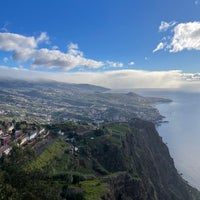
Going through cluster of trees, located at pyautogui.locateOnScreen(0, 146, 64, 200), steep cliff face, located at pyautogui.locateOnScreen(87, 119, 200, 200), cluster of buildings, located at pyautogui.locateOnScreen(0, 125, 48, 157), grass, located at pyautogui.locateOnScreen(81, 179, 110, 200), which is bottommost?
steep cliff face, located at pyautogui.locateOnScreen(87, 119, 200, 200)

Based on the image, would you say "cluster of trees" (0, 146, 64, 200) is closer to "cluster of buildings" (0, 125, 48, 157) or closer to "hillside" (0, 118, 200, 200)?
"hillside" (0, 118, 200, 200)

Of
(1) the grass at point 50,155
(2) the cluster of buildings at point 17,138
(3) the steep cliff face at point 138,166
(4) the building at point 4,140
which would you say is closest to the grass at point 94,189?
(3) the steep cliff face at point 138,166

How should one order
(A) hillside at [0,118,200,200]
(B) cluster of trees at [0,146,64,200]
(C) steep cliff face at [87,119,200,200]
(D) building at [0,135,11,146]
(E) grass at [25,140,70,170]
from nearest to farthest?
(B) cluster of trees at [0,146,64,200]
(A) hillside at [0,118,200,200]
(E) grass at [25,140,70,170]
(C) steep cliff face at [87,119,200,200]
(D) building at [0,135,11,146]

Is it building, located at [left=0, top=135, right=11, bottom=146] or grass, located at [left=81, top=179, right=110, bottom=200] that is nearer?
grass, located at [left=81, top=179, right=110, bottom=200]

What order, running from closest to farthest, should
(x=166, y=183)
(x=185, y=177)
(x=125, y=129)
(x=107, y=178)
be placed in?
(x=107, y=178), (x=166, y=183), (x=125, y=129), (x=185, y=177)

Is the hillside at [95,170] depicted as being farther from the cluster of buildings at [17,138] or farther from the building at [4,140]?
the building at [4,140]

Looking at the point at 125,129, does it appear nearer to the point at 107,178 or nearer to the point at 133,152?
the point at 133,152

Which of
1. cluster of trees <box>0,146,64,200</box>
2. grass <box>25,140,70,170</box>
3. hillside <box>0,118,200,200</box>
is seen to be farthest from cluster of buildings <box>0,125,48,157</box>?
cluster of trees <box>0,146,64,200</box>

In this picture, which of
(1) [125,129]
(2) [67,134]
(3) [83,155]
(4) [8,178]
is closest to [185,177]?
(1) [125,129]

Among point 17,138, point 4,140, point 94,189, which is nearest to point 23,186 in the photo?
point 94,189
